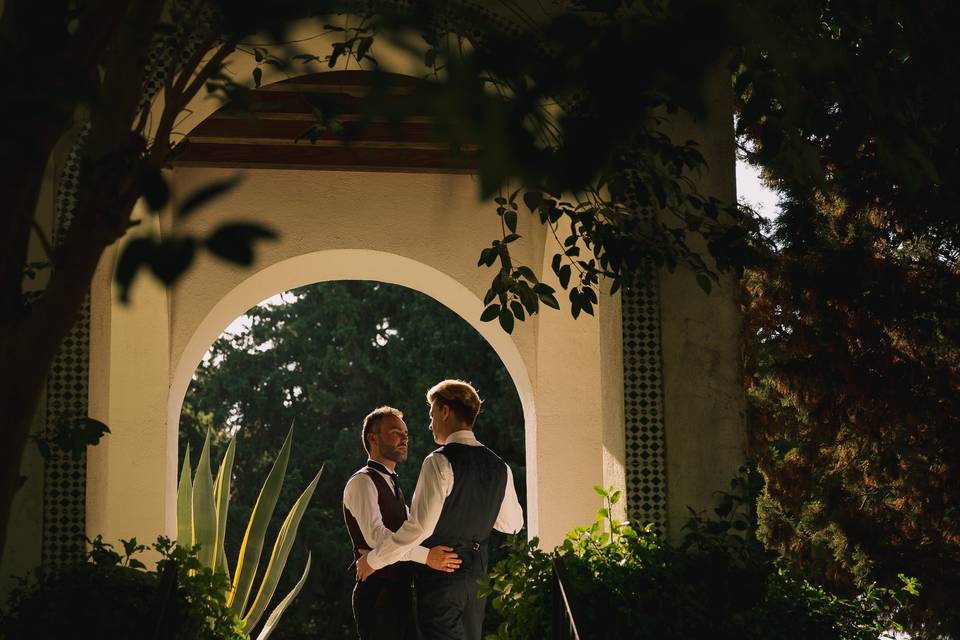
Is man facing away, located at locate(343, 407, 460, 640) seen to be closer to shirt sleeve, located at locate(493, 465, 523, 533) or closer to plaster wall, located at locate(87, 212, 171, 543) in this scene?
shirt sleeve, located at locate(493, 465, 523, 533)

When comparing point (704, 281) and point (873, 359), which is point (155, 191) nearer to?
point (704, 281)

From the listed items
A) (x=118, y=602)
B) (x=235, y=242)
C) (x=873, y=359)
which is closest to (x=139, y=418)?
(x=118, y=602)

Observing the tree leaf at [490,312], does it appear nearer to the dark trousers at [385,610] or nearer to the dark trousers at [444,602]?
the dark trousers at [444,602]

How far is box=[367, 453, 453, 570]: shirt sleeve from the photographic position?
5477 millimetres

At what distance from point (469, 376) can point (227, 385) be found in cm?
558

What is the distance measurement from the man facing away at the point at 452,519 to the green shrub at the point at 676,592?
502 mm

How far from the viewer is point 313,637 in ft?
75.5

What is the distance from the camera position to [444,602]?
5.59 metres

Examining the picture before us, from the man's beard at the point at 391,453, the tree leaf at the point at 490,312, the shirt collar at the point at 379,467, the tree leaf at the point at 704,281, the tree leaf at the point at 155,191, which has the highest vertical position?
the tree leaf at the point at 704,281

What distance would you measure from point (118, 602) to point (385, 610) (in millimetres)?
1458

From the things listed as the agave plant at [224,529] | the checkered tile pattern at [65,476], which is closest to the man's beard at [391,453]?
the checkered tile pattern at [65,476]

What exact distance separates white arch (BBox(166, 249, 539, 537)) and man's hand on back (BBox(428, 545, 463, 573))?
121 inches

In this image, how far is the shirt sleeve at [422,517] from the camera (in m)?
5.48

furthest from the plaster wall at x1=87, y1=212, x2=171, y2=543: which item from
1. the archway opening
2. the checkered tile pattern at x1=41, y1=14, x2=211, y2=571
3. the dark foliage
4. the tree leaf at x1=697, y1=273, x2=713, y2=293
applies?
the archway opening
